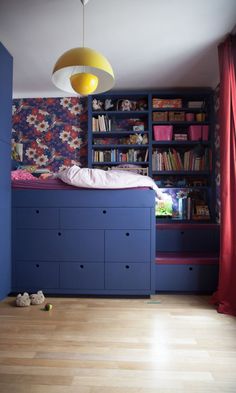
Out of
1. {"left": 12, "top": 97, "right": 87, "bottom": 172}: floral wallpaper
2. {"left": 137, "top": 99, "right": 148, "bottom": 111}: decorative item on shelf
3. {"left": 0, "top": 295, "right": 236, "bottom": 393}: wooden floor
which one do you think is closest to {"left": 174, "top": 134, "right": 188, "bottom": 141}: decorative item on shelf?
{"left": 137, "top": 99, "right": 148, "bottom": 111}: decorative item on shelf

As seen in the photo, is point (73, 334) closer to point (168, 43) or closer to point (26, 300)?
point (26, 300)

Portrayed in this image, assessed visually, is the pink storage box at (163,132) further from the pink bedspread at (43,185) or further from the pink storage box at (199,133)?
the pink bedspread at (43,185)

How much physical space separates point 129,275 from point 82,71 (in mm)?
1812

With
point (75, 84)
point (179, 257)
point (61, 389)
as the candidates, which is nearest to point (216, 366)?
point (61, 389)

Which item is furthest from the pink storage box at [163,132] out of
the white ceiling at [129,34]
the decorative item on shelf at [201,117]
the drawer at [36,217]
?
the drawer at [36,217]

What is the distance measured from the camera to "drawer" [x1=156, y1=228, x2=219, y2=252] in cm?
289

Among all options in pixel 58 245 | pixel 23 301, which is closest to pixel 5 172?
pixel 58 245

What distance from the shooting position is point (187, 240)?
2908mm

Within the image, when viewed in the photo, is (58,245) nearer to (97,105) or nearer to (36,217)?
(36,217)

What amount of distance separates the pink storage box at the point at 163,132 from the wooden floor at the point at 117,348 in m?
1.93

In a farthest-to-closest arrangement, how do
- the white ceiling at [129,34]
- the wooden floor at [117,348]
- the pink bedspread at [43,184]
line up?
the pink bedspread at [43,184]
the white ceiling at [129,34]
the wooden floor at [117,348]

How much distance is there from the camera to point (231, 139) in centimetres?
222

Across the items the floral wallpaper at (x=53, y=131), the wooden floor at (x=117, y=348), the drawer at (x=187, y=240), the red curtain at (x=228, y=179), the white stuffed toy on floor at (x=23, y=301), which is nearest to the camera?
the wooden floor at (x=117, y=348)

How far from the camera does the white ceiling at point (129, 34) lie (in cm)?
192
